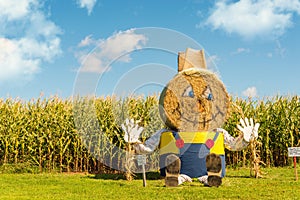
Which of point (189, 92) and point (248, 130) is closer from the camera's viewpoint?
point (189, 92)

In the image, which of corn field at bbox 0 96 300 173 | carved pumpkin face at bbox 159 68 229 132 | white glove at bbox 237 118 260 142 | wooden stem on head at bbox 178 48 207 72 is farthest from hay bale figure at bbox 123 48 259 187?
corn field at bbox 0 96 300 173

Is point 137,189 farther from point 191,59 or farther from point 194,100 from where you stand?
point 191,59

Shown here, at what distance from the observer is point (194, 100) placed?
32.1 feet

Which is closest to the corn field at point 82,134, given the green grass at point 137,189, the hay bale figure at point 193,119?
the green grass at point 137,189

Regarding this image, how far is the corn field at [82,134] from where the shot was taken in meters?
13.2

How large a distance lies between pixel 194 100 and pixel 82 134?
4.82 m

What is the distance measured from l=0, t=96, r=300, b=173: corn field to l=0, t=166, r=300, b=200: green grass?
1975 mm

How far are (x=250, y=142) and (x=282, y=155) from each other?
4.28m

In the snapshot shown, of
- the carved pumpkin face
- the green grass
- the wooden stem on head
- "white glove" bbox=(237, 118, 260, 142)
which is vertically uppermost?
the wooden stem on head

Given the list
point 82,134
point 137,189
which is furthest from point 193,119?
point 82,134

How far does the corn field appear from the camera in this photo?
13.2 meters

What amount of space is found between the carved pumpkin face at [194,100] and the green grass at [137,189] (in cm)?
138

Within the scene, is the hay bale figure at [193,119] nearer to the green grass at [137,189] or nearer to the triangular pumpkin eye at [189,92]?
the triangular pumpkin eye at [189,92]

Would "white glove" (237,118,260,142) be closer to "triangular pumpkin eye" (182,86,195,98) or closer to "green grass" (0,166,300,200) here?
"green grass" (0,166,300,200)
